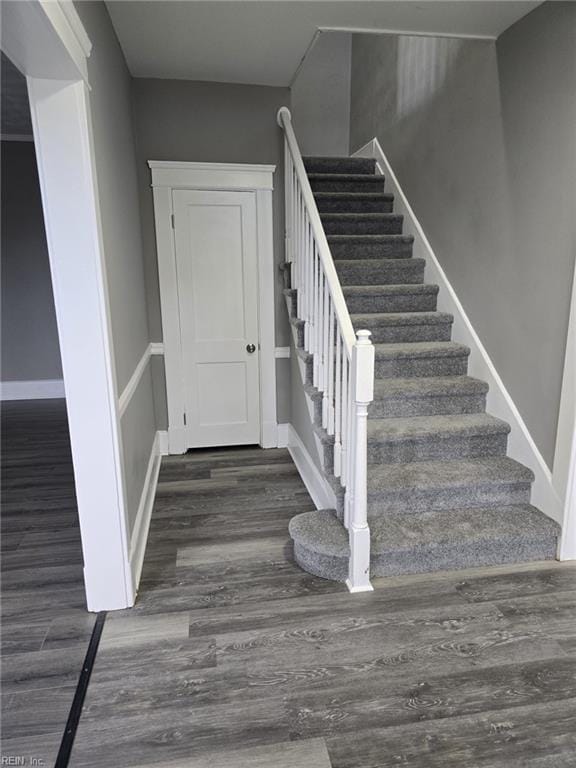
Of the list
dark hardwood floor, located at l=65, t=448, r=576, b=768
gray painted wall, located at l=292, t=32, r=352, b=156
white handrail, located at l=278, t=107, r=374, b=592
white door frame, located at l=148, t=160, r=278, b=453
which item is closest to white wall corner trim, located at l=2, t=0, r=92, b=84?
white handrail, located at l=278, t=107, r=374, b=592

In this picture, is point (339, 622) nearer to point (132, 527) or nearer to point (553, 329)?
point (132, 527)

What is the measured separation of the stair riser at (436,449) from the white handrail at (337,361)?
364mm

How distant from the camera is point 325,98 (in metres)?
5.74

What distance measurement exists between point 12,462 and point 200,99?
117 inches

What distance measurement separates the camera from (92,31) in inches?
76.7

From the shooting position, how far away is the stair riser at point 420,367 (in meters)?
3.12

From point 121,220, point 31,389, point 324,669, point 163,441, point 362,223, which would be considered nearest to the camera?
point 324,669

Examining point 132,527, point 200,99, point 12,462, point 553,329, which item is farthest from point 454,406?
point 12,462

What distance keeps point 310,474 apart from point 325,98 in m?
4.66

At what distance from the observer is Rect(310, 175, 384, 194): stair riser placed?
4246mm

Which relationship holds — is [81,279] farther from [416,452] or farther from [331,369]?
[416,452]

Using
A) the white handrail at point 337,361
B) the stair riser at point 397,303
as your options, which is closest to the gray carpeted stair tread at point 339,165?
the white handrail at point 337,361

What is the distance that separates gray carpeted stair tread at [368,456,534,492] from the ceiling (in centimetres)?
219

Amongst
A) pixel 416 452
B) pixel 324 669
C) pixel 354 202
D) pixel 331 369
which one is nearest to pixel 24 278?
pixel 354 202
